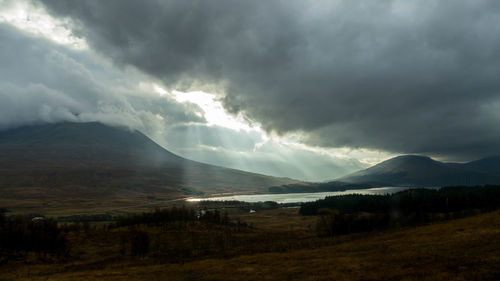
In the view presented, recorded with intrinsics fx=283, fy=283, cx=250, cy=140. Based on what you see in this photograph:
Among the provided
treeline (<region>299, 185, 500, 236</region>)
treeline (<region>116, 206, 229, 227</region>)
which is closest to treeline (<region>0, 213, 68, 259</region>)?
treeline (<region>116, 206, 229, 227</region>)

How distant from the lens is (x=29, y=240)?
83.2 m

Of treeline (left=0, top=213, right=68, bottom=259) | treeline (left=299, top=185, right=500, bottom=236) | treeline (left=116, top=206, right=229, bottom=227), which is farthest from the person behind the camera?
treeline (left=116, top=206, right=229, bottom=227)

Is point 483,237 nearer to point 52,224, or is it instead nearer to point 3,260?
point 3,260

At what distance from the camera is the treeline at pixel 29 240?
256ft

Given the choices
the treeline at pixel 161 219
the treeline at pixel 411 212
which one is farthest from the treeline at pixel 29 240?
the treeline at pixel 411 212

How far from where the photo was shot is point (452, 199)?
15588cm

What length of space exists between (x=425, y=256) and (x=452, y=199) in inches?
5729

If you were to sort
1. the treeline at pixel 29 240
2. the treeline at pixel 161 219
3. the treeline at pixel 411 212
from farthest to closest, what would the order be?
the treeline at pixel 161 219 → the treeline at pixel 411 212 → the treeline at pixel 29 240

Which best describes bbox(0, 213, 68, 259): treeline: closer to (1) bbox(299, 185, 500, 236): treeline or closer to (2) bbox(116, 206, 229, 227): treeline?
(2) bbox(116, 206, 229, 227): treeline

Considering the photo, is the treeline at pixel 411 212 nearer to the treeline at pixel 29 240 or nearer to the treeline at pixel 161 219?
the treeline at pixel 161 219

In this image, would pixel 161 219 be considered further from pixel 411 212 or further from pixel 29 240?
pixel 411 212

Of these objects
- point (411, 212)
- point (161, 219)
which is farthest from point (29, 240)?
point (411, 212)

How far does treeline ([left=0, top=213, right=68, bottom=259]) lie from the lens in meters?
78.1

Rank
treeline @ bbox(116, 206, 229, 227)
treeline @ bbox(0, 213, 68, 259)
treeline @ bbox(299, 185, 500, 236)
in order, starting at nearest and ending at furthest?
treeline @ bbox(0, 213, 68, 259), treeline @ bbox(299, 185, 500, 236), treeline @ bbox(116, 206, 229, 227)
